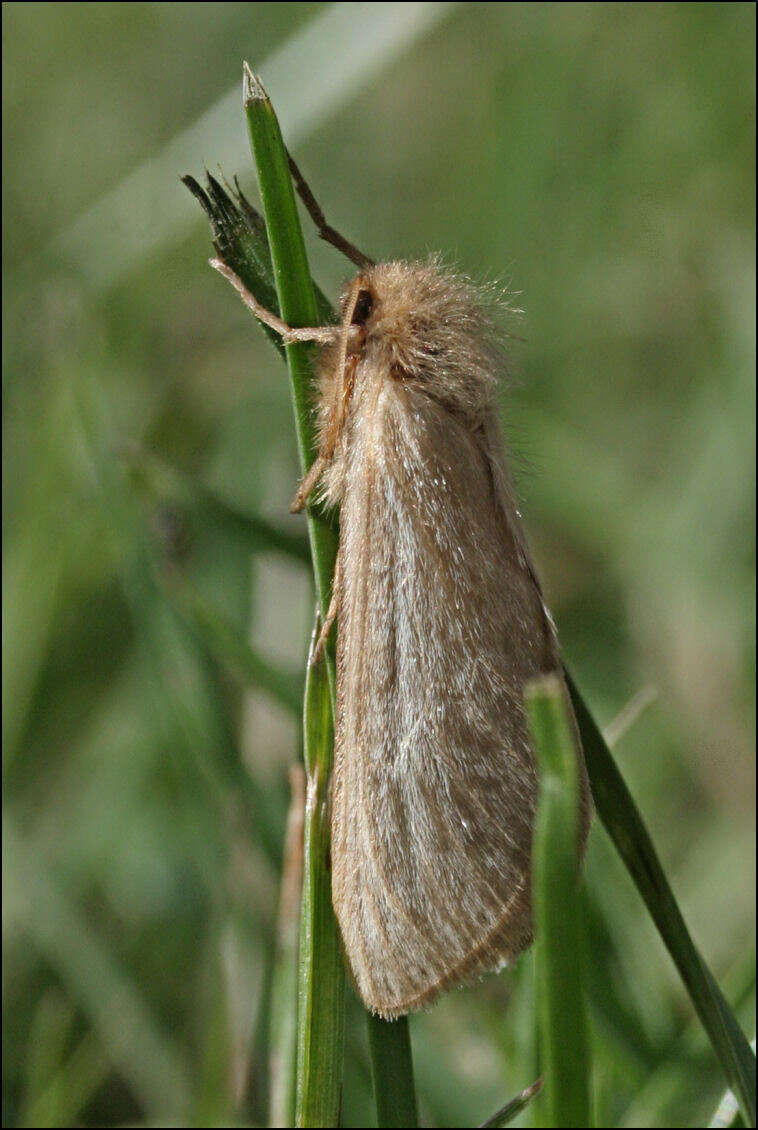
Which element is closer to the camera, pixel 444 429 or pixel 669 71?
pixel 444 429

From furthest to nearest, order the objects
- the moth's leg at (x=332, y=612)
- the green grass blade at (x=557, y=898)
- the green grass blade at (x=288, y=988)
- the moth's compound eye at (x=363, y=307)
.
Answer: the moth's compound eye at (x=363, y=307) < the green grass blade at (x=288, y=988) < the moth's leg at (x=332, y=612) < the green grass blade at (x=557, y=898)

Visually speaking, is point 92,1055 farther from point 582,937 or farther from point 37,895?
point 582,937

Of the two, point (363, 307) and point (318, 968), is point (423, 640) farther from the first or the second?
point (363, 307)

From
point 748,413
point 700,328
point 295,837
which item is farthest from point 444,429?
point 700,328

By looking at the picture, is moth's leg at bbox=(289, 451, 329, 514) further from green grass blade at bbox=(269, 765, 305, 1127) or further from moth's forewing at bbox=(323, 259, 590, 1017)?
green grass blade at bbox=(269, 765, 305, 1127)

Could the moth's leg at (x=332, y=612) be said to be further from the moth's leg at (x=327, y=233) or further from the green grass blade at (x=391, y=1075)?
the moth's leg at (x=327, y=233)

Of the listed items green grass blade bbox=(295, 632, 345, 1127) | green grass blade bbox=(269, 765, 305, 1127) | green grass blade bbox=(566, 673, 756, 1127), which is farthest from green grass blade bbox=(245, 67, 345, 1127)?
green grass blade bbox=(566, 673, 756, 1127)

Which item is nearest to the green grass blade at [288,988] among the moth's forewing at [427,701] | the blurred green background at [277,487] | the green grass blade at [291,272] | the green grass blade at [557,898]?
the blurred green background at [277,487]
